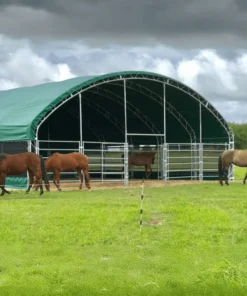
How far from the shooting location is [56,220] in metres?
9.54

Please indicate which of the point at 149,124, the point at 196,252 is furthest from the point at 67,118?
the point at 196,252

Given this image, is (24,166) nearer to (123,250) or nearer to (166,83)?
(166,83)

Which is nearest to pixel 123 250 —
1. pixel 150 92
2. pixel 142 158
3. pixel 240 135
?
pixel 142 158

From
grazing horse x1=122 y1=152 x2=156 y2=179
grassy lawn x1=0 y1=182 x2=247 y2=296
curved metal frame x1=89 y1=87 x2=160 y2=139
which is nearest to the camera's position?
grassy lawn x1=0 y1=182 x2=247 y2=296

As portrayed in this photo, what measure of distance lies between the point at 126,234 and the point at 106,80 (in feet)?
40.0

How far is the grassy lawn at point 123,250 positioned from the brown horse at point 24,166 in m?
4.38

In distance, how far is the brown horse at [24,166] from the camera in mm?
15489

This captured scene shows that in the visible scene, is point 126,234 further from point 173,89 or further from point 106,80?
point 173,89

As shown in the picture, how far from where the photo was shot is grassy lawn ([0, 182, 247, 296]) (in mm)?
6188

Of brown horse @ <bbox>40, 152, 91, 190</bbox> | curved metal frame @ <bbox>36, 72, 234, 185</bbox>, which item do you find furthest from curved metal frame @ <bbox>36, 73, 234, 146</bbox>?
brown horse @ <bbox>40, 152, 91, 190</bbox>

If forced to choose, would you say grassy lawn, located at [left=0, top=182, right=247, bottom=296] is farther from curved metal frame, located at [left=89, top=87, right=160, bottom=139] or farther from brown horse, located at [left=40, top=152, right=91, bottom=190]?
curved metal frame, located at [left=89, top=87, right=160, bottom=139]

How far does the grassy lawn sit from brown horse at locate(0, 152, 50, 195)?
438 centimetres

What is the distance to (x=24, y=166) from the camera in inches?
626

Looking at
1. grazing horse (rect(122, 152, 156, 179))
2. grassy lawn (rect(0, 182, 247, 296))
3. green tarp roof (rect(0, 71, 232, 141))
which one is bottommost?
grassy lawn (rect(0, 182, 247, 296))
